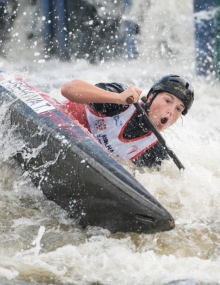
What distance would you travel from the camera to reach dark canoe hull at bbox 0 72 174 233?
315cm

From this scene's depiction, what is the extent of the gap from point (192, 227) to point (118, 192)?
24.2 inches

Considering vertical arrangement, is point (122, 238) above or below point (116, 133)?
below

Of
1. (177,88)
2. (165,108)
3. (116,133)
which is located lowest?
(116,133)

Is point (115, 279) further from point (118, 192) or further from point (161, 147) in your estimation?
point (161, 147)

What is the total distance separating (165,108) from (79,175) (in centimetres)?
103

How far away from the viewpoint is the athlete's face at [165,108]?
405 centimetres

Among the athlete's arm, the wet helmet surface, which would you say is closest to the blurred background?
the wet helmet surface

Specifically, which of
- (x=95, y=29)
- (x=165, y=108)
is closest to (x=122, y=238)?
(x=165, y=108)

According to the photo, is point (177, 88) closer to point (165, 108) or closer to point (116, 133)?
point (165, 108)

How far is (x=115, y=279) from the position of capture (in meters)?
2.76

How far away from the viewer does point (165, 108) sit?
406 cm

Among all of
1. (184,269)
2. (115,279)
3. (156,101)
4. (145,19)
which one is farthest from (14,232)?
(145,19)

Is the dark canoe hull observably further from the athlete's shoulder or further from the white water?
the athlete's shoulder

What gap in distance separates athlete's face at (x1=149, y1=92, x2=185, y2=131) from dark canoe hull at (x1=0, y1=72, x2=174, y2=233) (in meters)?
0.62
